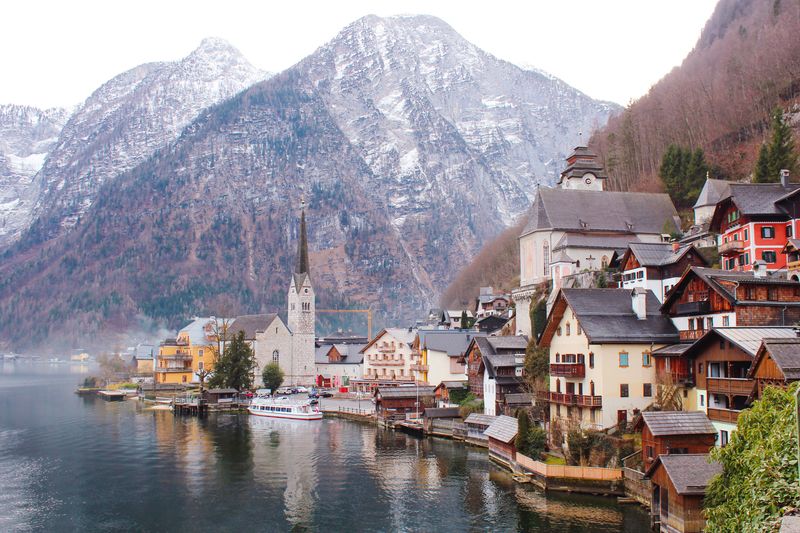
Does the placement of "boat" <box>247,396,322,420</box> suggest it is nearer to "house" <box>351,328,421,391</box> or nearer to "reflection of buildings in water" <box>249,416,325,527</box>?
"reflection of buildings in water" <box>249,416,325,527</box>

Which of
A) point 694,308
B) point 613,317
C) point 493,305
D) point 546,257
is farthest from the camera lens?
point 493,305

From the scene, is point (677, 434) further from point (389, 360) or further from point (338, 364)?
point (338, 364)

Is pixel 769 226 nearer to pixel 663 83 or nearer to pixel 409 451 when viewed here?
pixel 409 451

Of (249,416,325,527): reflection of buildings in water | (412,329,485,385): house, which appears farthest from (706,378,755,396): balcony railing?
(412,329,485,385): house

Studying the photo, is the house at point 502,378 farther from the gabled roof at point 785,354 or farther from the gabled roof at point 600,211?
the gabled roof at point 785,354

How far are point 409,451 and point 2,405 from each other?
69.5m

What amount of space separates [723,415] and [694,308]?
9382 millimetres

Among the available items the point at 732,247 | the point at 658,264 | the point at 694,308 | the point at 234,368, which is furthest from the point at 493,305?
the point at 694,308

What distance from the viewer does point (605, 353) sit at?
44750mm

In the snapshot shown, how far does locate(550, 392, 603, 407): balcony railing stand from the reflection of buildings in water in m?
17.1

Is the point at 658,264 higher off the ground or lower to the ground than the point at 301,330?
higher

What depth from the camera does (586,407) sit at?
45.4 meters

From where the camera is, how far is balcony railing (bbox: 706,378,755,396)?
114 ft

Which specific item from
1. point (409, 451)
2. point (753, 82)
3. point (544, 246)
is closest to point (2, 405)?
point (409, 451)
